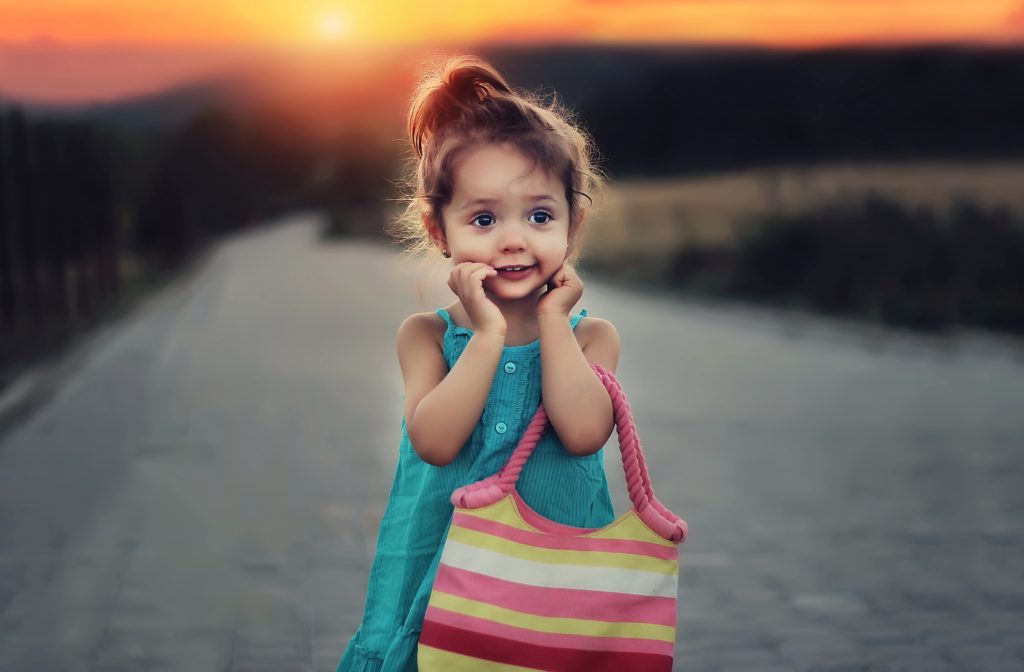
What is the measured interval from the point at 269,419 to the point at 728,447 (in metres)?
3.20

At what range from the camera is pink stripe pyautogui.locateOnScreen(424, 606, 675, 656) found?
2.17 meters

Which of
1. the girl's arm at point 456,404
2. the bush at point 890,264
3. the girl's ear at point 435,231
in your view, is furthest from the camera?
the bush at point 890,264

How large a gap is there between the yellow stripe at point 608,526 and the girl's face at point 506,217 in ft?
1.32

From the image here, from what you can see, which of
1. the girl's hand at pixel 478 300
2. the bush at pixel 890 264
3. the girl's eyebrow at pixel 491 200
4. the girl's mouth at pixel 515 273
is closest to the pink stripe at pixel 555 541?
the girl's hand at pixel 478 300

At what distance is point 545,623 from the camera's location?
7.14 ft

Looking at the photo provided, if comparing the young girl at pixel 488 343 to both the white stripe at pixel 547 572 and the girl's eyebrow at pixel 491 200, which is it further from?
the white stripe at pixel 547 572

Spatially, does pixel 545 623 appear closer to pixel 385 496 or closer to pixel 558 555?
pixel 558 555

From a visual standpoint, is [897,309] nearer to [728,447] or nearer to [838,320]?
[838,320]

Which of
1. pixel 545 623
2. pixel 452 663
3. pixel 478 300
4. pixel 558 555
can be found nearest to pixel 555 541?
pixel 558 555

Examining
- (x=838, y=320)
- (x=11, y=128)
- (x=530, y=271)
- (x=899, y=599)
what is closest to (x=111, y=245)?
(x=11, y=128)

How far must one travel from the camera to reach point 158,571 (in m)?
5.23

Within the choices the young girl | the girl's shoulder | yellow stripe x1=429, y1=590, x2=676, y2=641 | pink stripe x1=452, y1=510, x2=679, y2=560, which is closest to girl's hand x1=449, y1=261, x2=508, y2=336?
the young girl

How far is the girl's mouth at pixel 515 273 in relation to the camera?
2.37 meters

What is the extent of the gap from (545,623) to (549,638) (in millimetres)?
26
